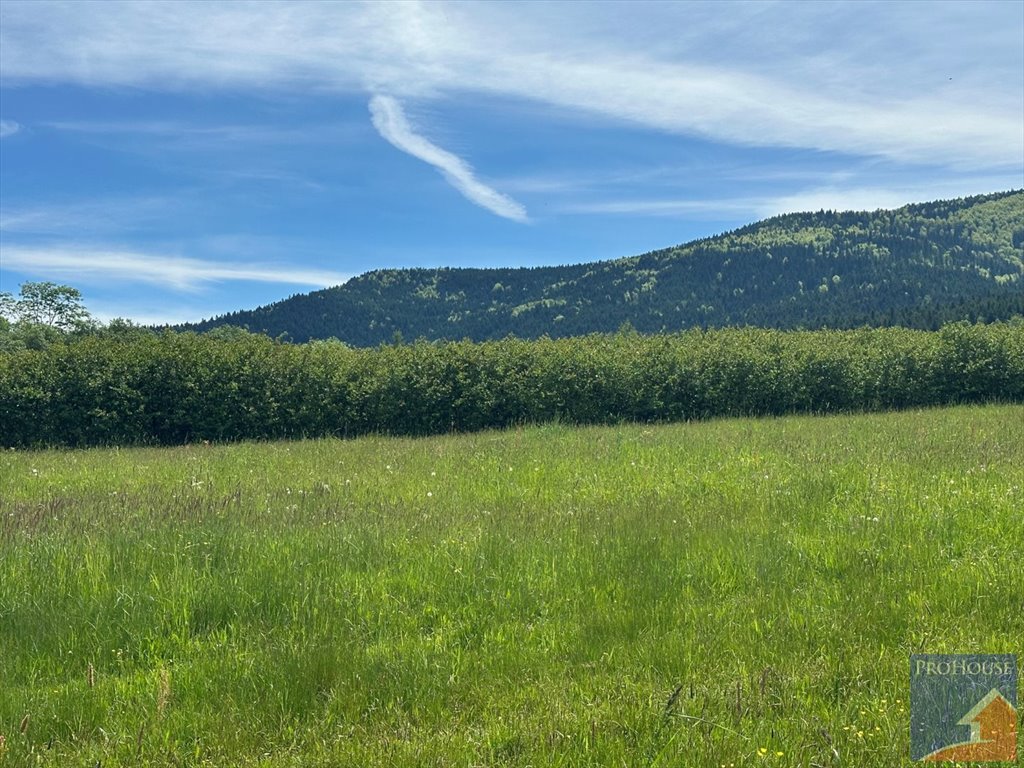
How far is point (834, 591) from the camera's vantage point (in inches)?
206

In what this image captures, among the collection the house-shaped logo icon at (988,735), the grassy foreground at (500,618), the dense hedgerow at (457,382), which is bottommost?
the house-shaped logo icon at (988,735)

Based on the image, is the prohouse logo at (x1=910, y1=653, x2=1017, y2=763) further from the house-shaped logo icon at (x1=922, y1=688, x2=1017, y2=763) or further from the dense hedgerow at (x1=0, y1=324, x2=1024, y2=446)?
the dense hedgerow at (x1=0, y1=324, x2=1024, y2=446)

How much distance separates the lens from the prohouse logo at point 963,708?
3246 millimetres

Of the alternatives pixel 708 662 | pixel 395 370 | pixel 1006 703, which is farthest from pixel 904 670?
pixel 395 370

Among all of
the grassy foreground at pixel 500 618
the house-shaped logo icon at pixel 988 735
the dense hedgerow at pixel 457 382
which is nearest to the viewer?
the house-shaped logo icon at pixel 988 735

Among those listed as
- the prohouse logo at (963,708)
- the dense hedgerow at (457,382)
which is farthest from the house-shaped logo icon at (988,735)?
the dense hedgerow at (457,382)

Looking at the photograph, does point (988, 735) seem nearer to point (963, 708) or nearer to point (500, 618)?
point (963, 708)

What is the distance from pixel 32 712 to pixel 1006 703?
5.25 meters

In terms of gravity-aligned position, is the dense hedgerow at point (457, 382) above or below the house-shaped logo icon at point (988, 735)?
above

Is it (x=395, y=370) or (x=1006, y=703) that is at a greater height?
(x=395, y=370)

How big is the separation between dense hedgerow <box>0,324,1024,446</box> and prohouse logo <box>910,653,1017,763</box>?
19639 mm

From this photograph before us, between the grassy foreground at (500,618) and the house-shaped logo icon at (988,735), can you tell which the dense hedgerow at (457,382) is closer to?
the grassy foreground at (500,618)

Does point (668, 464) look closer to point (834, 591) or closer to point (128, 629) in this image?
point (834, 591)

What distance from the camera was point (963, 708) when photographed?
11.4ft
